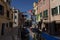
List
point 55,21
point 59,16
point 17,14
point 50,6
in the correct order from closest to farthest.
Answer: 1. point 59,16
2. point 55,21
3. point 50,6
4. point 17,14

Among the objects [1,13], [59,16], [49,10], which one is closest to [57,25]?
[59,16]

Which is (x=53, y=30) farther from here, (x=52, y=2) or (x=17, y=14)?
(x=17, y=14)

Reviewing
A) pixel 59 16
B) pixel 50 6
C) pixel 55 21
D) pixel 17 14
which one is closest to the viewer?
pixel 59 16

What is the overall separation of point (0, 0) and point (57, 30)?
1058 cm

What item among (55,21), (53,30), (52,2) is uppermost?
(52,2)

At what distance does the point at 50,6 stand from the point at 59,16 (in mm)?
4302

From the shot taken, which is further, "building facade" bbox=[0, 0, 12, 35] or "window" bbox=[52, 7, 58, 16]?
"building facade" bbox=[0, 0, 12, 35]

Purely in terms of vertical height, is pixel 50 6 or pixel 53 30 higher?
pixel 50 6

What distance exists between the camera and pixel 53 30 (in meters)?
22.2

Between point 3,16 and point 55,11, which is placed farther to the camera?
point 3,16

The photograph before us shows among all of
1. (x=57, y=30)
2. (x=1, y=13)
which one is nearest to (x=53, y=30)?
(x=57, y=30)

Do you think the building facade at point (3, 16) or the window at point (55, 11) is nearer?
the window at point (55, 11)

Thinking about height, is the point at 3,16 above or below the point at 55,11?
below

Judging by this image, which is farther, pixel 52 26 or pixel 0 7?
pixel 0 7
